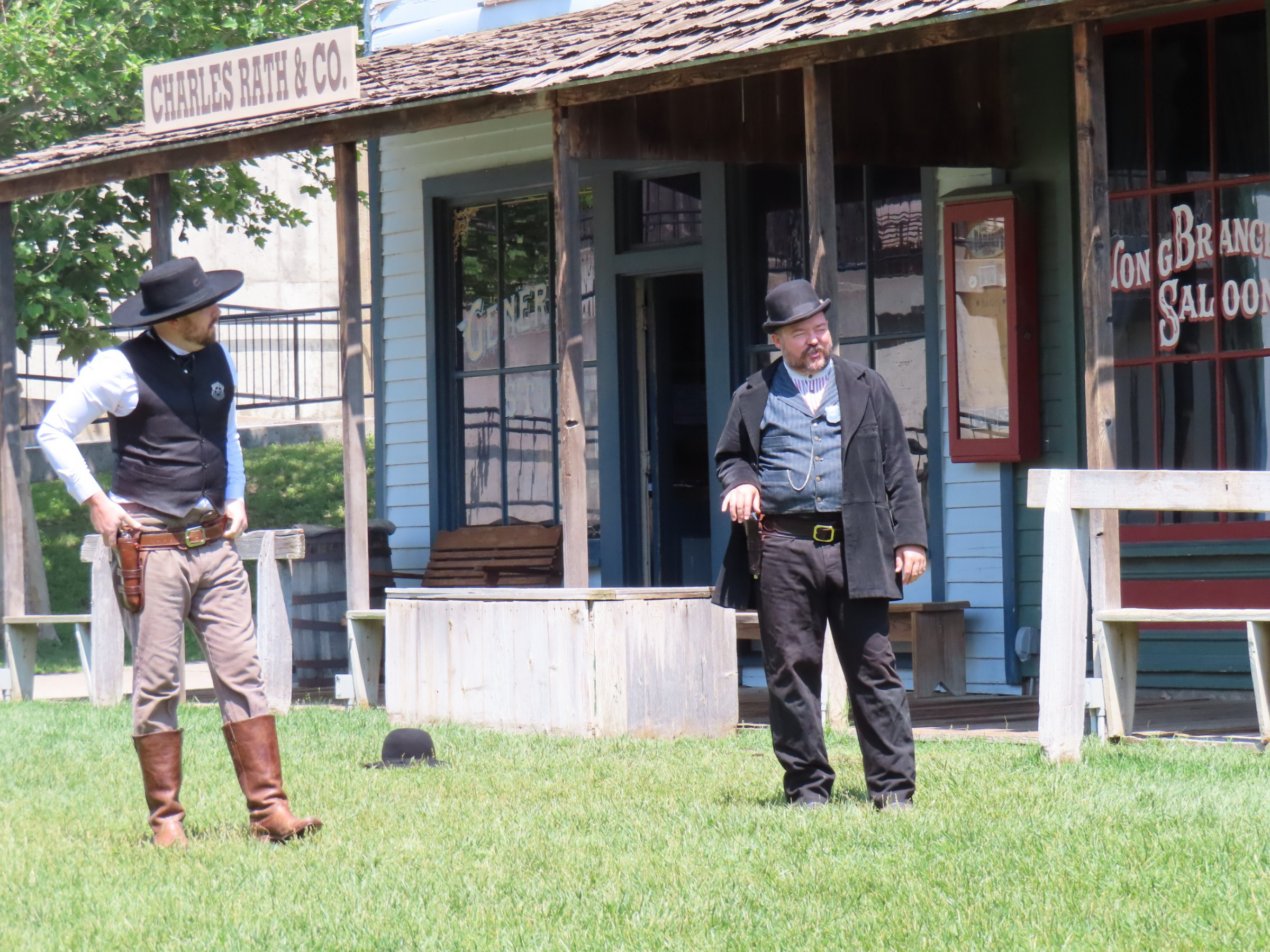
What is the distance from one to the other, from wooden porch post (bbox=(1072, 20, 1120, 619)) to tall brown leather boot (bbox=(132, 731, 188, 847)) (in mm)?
3785

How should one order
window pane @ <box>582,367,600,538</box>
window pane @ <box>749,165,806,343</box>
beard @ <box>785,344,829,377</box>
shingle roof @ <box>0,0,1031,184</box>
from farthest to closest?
1. window pane @ <box>582,367,600,538</box>
2. window pane @ <box>749,165,806,343</box>
3. shingle roof @ <box>0,0,1031,184</box>
4. beard @ <box>785,344,829,377</box>

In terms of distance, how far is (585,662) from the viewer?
846cm

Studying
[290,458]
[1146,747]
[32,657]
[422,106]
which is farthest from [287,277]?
[1146,747]

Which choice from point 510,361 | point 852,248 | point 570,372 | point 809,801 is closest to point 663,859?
point 809,801

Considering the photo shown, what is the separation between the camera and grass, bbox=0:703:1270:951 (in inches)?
178

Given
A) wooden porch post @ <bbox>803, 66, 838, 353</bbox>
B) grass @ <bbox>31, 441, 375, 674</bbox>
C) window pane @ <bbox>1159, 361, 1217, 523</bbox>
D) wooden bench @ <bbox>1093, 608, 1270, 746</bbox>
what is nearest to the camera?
wooden bench @ <bbox>1093, 608, 1270, 746</bbox>

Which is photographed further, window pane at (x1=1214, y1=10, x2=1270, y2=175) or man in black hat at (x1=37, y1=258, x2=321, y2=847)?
window pane at (x1=1214, y1=10, x2=1270, y2=175)

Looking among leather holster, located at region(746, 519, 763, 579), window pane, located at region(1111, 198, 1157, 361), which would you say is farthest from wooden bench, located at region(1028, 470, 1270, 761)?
window pane, located at region(1111, 198, 1157, 361)

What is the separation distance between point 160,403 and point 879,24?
3.41 metres

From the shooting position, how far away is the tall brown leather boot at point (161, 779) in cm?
591

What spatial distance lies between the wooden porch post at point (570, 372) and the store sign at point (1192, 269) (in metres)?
2.81

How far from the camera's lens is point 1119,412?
10.1 metres

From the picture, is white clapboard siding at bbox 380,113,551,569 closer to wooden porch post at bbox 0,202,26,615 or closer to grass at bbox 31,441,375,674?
wooden porch post at bbox 0,202,26,615

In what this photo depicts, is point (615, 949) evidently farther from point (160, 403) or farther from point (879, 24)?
point (879, 24)
